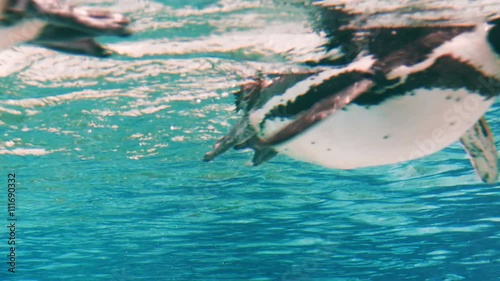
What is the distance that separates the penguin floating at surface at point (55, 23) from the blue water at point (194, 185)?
2759mm

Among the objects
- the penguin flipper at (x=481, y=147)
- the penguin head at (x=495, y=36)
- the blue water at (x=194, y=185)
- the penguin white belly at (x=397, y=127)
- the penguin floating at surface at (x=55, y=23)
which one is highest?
the penguin head at (x=495, y=36)

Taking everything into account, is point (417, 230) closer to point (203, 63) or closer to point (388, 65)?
point (203, 63)

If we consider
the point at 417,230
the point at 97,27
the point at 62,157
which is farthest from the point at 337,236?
the point at 97,27

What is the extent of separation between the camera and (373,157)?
466 centimetres

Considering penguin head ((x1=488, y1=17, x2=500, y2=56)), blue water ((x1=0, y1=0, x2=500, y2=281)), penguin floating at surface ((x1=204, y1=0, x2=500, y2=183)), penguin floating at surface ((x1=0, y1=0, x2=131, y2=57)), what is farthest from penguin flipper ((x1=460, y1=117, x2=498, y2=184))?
penguin floating at surface ((x1=0, y1=0, x2=131, y2=57))

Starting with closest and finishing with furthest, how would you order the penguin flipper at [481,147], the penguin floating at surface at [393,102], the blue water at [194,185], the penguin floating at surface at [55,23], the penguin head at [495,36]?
the penguin floating at surface at [55,23] < the penguin head at [495,36] < the penguin floating at surface at [393,102] < the penguin flipper at [481,147] < the blue water at [194,185]

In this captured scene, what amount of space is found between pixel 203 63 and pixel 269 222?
11805mm

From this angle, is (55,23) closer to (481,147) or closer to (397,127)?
(397,127)

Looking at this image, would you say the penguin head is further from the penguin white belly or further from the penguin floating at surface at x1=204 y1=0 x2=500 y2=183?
the penguin white belly

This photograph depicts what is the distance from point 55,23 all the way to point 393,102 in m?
2.66

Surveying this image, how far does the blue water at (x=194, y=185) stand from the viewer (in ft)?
22.9

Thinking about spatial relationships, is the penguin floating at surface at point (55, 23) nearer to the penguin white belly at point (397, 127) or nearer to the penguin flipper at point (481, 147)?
the penguin white belly at point (397, 127)

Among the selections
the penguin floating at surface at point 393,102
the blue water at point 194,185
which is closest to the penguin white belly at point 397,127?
the penguin floating at surface at point 393,102

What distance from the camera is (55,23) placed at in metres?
2.79
